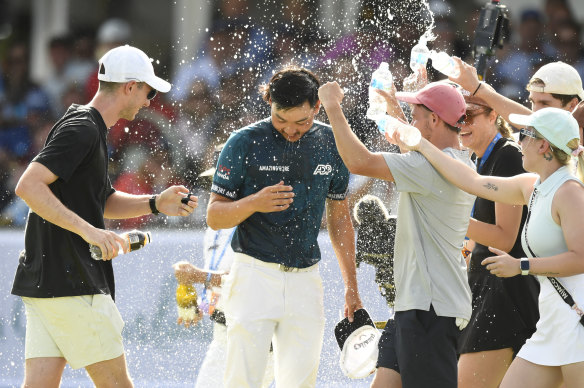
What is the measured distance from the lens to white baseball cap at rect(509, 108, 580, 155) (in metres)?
4.47

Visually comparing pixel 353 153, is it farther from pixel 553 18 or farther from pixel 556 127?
pixel 553 18

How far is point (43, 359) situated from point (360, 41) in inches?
224

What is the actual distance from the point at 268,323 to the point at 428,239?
0.94m

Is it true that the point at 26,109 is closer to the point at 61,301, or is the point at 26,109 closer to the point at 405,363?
the point at 61,301

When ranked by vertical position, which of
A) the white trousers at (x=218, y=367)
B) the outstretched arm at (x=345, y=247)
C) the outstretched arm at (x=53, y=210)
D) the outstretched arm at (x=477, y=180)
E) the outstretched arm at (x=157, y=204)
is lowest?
the white trousers at (x=218, y=367)

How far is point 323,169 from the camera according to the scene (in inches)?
201

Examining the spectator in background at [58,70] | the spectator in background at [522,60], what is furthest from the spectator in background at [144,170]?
the spectator in background at [522,60]

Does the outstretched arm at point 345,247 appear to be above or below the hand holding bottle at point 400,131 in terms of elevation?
below

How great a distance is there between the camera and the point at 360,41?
31.4 feet

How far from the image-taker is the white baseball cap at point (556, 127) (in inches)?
176

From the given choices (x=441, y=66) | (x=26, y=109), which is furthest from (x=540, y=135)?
(x=26, y=109)

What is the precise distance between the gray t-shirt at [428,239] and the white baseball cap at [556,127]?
0.39 metres

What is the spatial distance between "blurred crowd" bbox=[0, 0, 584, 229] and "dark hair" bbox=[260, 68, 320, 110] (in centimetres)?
361

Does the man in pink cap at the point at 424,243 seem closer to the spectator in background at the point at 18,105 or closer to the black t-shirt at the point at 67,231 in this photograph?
the black t-shirt at the point at 67,231
